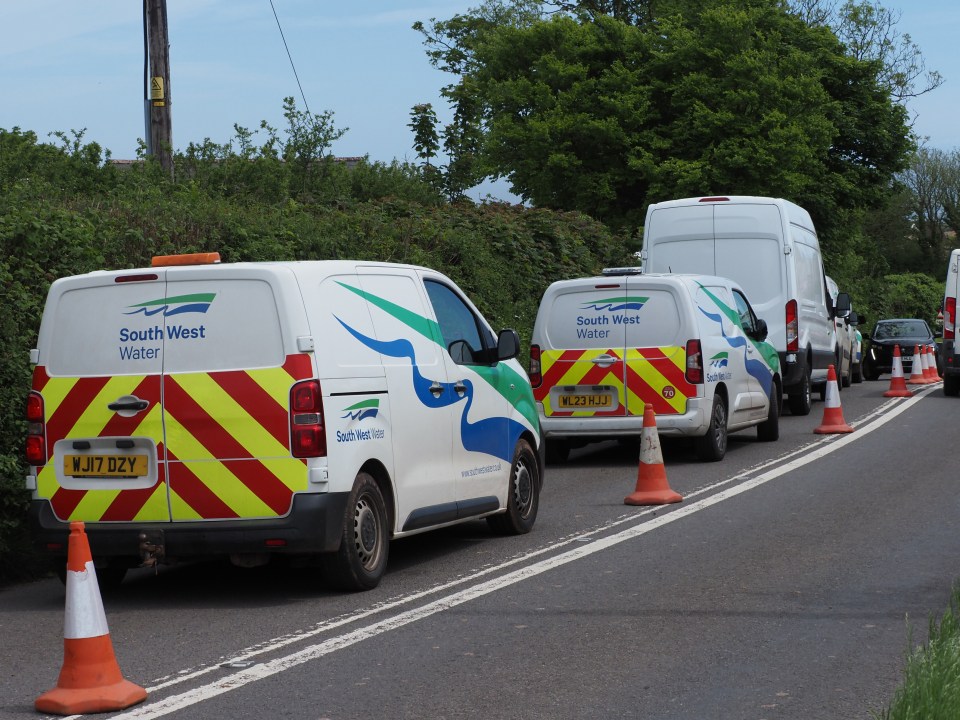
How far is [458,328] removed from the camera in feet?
33.8

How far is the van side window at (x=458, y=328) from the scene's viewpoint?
33.0 feet

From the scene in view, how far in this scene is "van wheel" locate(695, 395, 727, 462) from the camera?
15609 mm

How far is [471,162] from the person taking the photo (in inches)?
1789

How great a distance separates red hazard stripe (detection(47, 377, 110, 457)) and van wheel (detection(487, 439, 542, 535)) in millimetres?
3312

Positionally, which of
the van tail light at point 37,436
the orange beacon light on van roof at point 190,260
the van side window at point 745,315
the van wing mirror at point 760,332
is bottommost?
the van tail light at point 37,436

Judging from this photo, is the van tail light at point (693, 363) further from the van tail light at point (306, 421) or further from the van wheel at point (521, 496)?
the van tail light at point (306, 421)

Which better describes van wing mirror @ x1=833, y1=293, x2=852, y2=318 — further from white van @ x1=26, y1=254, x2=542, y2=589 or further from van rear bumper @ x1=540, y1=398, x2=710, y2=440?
white van @ x1=26, y1=254, x2=542, y2=589

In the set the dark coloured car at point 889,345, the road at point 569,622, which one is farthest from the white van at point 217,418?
the dark coloured car at point 889,345

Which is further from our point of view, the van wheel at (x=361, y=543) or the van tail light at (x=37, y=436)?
the van tail light at (x=37, y=436)

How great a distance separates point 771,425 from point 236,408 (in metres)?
10.9

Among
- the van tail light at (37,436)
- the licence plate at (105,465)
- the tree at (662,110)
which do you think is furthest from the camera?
the tree at (662,110)

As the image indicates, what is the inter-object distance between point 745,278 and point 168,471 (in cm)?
1442

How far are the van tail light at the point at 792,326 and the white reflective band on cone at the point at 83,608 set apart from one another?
16428 millimetres

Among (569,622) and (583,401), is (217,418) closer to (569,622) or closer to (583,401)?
(569,622)
